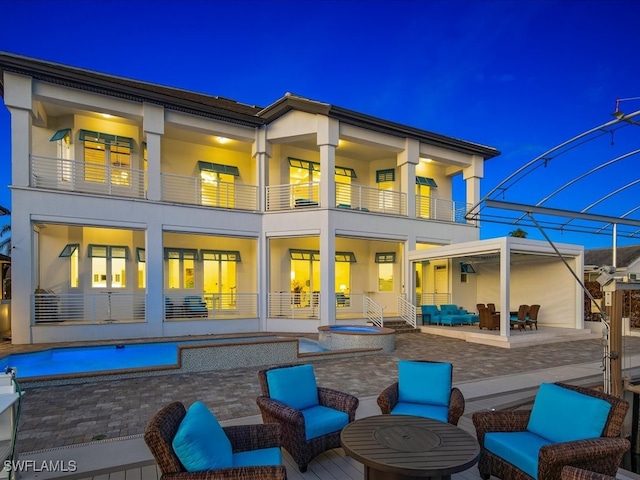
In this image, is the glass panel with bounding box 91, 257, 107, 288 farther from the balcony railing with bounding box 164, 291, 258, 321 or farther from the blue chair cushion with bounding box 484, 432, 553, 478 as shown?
the blue chair cushion with bounding box 484, 432, 553, 478

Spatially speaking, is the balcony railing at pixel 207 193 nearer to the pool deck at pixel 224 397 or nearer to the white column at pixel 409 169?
the white column at pixel 409 169

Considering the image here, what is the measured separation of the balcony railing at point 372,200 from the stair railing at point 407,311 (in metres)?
3.75

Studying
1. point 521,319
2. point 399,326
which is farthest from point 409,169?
point 521,319

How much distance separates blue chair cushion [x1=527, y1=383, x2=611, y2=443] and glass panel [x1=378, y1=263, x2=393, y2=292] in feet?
47.2

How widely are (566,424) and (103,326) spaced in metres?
12.6

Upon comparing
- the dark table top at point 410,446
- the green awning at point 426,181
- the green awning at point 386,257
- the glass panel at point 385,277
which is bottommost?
the dark table top at point 410,446

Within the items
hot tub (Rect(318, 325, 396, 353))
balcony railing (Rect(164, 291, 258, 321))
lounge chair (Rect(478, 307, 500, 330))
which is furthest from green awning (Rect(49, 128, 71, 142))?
lounge chair (Rect(478, 307, 500, 330))

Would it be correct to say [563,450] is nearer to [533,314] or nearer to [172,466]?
[172,466]

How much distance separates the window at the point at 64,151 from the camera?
13.4 meters

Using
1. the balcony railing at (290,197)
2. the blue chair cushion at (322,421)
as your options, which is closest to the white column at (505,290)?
the balcony railing at (290,197)

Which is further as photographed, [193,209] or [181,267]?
[181,267]

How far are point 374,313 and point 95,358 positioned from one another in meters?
10.1

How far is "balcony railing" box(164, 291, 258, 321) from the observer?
14.4 metres

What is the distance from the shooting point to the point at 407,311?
53.1ft
